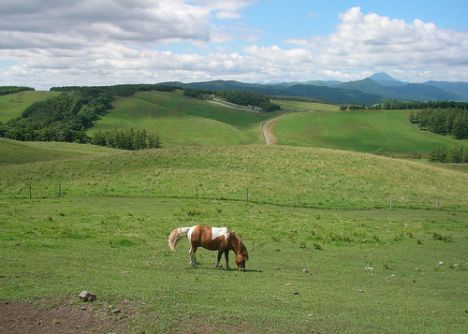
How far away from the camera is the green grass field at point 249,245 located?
12781 mm

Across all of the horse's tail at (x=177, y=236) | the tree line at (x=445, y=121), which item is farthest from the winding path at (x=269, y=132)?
the horse's tail at (x=177, y=236)

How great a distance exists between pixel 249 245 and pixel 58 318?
14203 mm

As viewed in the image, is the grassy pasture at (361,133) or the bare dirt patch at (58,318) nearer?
the bare dirt patch at (58,318)

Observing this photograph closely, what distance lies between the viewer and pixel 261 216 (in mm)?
34969

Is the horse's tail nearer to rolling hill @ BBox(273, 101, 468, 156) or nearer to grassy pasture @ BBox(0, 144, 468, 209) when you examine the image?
grassy pasture @ BBox(0, 144, 468, 209)

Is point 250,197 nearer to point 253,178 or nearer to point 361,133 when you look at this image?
point 253,178

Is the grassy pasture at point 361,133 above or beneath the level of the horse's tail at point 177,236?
beneath

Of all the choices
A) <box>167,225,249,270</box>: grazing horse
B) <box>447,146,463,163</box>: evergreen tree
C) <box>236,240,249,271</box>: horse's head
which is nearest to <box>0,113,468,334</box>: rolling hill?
<box>236,240,249,271</box>: horse's head

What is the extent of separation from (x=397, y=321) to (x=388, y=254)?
494 inches

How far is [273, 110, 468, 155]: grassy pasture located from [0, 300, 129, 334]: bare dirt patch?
13154 cm

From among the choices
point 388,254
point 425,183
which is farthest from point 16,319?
point 425,183

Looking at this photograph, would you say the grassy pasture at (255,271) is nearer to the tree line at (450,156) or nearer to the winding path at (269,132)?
the tree line at (450,156)

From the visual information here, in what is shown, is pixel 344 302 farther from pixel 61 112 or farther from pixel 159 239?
pixel 61 112

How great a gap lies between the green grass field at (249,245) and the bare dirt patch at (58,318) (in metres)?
0.28
